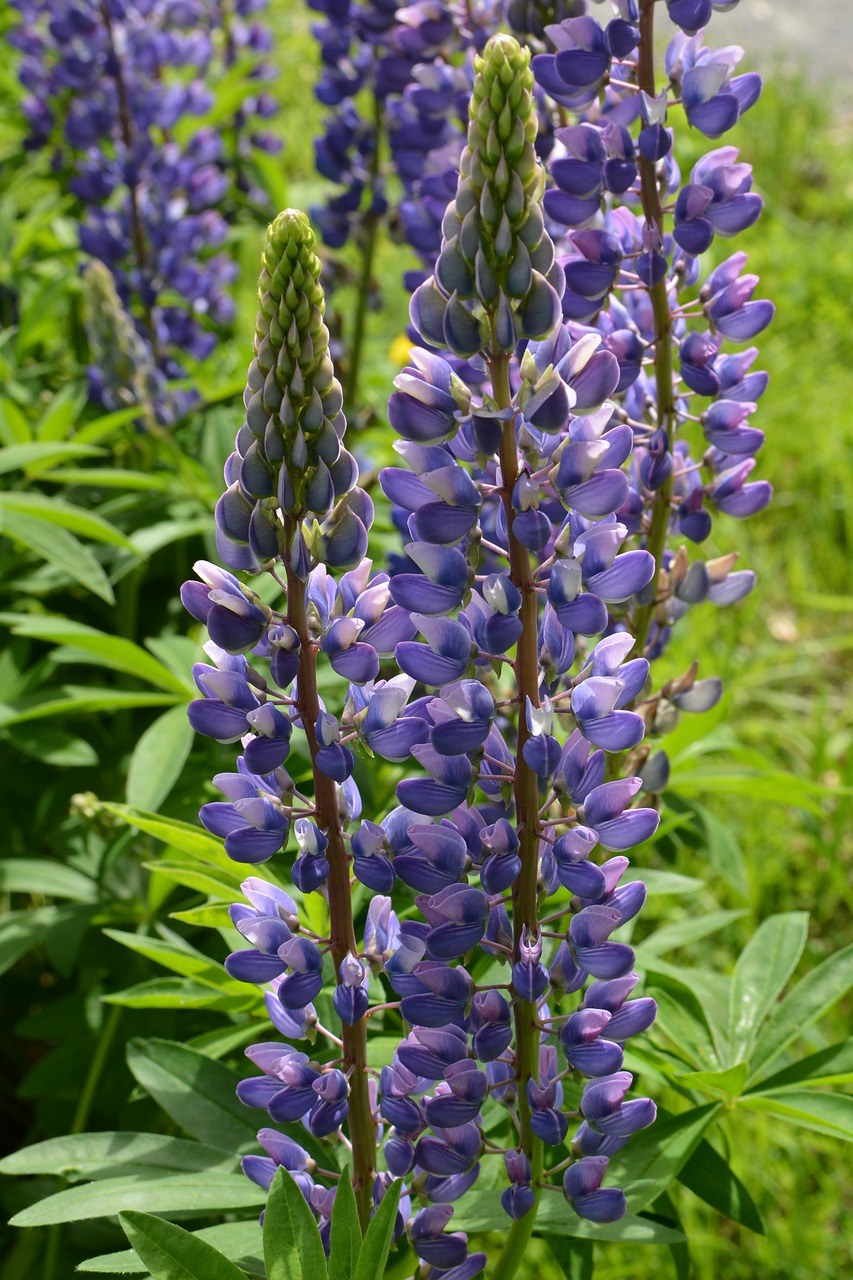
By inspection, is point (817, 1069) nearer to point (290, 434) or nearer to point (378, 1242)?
point (378, 1242)

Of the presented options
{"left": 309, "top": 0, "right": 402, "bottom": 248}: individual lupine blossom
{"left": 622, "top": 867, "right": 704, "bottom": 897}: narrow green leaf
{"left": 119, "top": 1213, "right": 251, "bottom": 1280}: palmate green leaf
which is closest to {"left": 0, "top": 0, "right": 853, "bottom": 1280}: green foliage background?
{"left": 622, "top": 867, "right": 704, "bottom": 897}: narrow green leaf

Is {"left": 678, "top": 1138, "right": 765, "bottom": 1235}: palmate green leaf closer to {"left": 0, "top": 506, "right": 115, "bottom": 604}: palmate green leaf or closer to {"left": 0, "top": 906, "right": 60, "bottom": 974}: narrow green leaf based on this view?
{"left": 0, "top": 906, "right": 60, "bottom": 974}: narrow green leaf

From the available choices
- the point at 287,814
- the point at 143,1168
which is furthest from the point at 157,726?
the point at 287,814

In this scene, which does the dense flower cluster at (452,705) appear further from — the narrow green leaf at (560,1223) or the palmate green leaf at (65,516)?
the palmate green leaf at (65,516)

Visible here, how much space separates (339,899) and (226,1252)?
15.7 inches

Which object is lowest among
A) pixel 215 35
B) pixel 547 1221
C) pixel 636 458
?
pixel 547 1221

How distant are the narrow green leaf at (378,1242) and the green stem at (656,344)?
70 cm

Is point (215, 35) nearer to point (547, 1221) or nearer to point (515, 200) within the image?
point (515, 200)

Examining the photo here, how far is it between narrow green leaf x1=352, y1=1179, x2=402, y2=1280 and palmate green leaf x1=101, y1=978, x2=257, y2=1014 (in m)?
0.48

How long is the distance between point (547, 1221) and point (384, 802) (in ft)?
2.29

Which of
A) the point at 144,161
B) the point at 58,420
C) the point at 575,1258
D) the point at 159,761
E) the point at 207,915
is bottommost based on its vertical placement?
the point at 575,1258

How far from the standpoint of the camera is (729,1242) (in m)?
2.33

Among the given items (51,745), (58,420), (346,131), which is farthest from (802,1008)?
(346,131)

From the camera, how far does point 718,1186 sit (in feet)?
4.86
